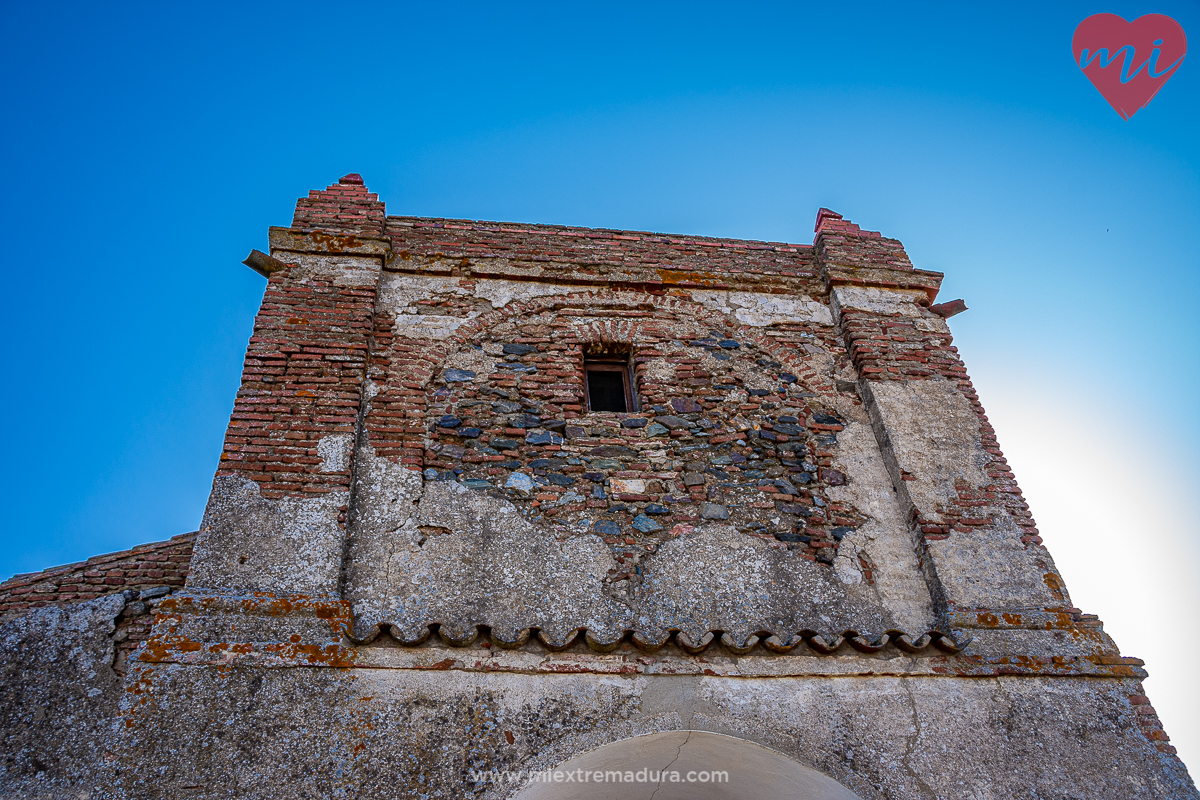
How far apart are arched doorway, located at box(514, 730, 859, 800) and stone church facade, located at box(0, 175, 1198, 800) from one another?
2 cm

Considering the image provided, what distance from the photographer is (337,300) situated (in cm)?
548

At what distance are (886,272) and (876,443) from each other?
159cm

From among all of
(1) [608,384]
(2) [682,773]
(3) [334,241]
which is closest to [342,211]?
(3) [334,241]

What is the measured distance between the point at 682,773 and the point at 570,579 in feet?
3.71

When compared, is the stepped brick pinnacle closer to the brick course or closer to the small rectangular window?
the small rectangular window

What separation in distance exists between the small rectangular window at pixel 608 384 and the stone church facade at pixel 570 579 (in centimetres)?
3

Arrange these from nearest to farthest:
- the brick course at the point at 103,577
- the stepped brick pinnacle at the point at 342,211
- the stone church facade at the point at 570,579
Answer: the stone church facade at the point at 570,579, the brick course at the point at 103,577, the stepped brick pinnacle at the point at 342,211

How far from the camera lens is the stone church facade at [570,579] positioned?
12.4 ft

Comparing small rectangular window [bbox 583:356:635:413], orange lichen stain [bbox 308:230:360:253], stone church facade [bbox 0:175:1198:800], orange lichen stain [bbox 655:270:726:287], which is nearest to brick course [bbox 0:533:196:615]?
stone church facade [bbox 0:175:1198:800]

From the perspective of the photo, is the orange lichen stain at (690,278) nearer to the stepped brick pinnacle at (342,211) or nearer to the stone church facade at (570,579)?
the stone church facade at (570,579)

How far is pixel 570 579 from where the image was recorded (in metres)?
4.49

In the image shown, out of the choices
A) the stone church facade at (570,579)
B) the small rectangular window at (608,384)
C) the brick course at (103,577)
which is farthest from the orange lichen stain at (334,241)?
the brick course at (103,577)

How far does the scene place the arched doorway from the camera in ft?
12.7

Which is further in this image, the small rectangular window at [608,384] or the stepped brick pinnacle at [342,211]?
the stepped brick pinnacle at [342,211]
